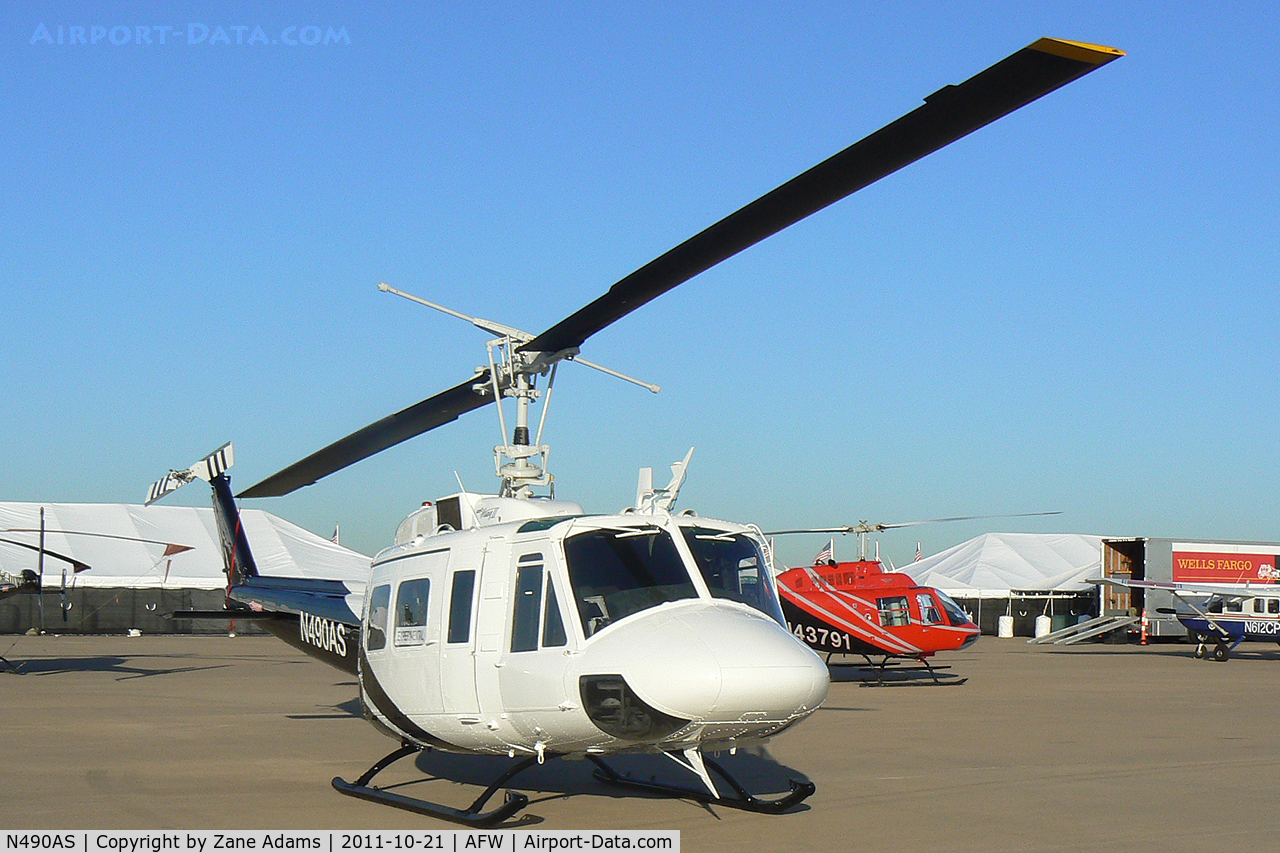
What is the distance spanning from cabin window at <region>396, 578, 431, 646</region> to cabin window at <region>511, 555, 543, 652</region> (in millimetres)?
933

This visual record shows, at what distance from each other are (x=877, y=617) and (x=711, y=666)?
15.0m

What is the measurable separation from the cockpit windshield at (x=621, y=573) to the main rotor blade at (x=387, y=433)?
5.54 feet

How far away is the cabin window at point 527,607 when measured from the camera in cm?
734

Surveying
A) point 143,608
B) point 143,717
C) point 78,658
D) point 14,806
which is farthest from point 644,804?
point 143,608

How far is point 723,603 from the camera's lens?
721cm

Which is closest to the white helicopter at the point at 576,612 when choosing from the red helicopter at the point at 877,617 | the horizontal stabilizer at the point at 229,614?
the horizontal stabilizer at the point at 229,614

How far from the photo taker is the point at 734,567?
755cm

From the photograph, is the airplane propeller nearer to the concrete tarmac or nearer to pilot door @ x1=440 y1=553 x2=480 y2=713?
pilot door @ x1=440 y1=553 x2=480 y2=713

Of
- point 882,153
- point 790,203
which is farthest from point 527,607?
point 882,153

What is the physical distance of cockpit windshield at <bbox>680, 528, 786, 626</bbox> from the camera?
7.40 m

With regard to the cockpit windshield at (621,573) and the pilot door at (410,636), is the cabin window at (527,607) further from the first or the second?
the pilot door at (410,636)

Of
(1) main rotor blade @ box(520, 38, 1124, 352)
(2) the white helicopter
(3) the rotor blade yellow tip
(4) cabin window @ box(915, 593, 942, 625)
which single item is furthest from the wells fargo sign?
(3) the rotor blade yellow tip

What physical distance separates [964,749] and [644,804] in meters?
4.80

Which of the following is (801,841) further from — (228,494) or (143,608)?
(143,608)
